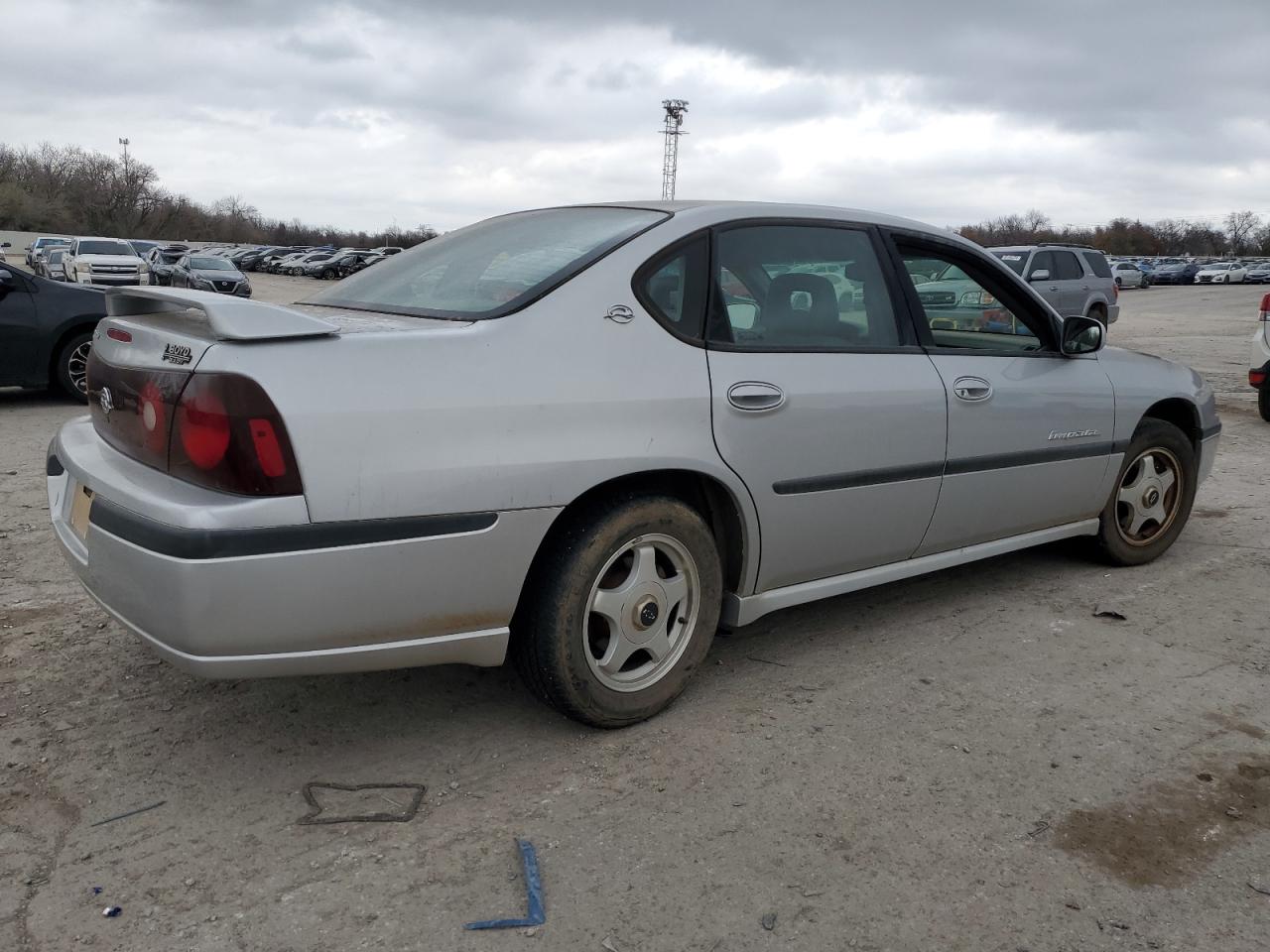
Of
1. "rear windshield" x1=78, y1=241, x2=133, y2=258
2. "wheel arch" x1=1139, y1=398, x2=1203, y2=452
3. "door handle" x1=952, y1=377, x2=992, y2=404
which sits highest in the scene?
"rear windshield" x1=78, y1=241, x2=133, y2=258

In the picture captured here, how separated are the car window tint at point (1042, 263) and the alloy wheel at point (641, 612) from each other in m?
14.8

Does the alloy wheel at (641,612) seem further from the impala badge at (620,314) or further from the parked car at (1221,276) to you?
the parked car at (1221,276)

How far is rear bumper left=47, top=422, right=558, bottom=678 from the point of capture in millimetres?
2416

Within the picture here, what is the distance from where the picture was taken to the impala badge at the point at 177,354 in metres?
2.53

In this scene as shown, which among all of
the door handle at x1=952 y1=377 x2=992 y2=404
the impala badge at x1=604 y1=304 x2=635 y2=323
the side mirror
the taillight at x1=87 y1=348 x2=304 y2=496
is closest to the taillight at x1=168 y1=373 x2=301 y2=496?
the taillight at x1=87 y1=348 x2=304 y2=496

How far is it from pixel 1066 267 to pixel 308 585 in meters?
16.7

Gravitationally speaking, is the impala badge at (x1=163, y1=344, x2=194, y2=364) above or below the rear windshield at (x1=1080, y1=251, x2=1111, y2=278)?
below

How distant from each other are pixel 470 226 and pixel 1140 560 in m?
3.42

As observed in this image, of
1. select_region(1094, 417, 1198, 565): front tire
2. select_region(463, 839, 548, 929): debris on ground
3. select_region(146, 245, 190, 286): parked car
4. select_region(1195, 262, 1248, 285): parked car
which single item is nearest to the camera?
select_region(463, 839, 548, 929): debris on ground

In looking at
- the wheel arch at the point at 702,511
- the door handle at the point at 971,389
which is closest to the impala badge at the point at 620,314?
the wheel arch at the point at 702,511

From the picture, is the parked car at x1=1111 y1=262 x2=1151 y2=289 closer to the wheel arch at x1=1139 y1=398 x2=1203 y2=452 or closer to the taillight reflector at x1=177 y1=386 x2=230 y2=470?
the wheel arch at x1=1139 y1=398 x2=1203 y2=452

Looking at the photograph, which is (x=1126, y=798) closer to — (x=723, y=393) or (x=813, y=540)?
(x=813, y=540)

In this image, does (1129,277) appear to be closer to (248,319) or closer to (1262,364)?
(1262,364)

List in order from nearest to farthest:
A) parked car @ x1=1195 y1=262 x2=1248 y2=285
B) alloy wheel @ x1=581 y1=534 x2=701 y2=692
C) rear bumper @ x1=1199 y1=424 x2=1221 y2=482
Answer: alloy wheel @ x1=581 y1=534 x2=701 y2=692 → rear bumper @ x1=1199 y1=424 x2=1221 y2=482 → parked car @ x1=1195 y1=262 x2=1248 y2=285
